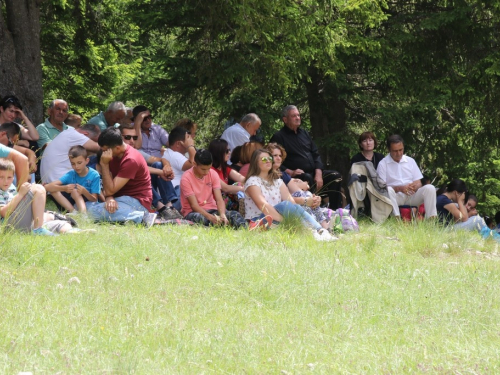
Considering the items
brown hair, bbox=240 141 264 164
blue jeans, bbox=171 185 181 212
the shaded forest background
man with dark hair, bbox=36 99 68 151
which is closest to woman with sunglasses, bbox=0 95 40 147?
man with dark hair, bbox=36 99 68 151

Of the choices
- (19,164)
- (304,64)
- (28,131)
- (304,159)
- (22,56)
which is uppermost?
(22,56)

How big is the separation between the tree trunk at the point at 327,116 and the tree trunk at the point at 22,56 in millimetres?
5566

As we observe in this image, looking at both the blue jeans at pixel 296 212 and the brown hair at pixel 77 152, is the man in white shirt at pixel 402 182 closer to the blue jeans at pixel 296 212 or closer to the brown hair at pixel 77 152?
the blue jeans at pixel 296 212

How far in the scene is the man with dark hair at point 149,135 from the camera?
36.6 feet

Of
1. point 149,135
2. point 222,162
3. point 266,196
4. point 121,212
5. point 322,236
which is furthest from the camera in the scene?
point 149,135

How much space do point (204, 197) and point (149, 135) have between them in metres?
2.15

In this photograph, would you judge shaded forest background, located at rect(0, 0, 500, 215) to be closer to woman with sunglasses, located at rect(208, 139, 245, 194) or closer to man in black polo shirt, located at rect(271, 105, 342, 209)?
man in black polo shirt, located at rect(271, 105, 342, 209)

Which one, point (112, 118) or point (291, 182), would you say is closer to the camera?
point (291, 182)

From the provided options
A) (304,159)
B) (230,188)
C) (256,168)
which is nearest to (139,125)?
(230,188)

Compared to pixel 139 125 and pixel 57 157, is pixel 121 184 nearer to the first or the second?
pixel 57 157

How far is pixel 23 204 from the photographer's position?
7.18 m

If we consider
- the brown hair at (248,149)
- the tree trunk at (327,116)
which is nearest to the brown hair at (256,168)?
the brown hair at (248,149)

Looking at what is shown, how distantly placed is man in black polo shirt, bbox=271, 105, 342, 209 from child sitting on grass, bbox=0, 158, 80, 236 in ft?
16.1

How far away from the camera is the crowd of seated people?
8746 millimetres
